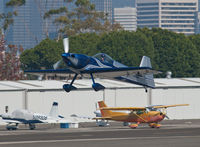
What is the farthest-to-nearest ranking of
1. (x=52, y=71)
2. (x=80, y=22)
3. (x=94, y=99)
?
(x=80, y=22) → (x=94, y=99) → (x=52, y=71)

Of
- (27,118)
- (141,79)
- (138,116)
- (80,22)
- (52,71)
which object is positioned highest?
(80,22)

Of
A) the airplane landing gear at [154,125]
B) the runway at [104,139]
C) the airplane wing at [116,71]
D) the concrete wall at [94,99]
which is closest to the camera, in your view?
the runway at [104,139]

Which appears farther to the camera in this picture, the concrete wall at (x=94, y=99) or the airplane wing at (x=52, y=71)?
the concrete wall at (x=94, y=99)

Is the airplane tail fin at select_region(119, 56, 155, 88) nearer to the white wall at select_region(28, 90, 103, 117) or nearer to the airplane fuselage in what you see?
the airplane fuselage

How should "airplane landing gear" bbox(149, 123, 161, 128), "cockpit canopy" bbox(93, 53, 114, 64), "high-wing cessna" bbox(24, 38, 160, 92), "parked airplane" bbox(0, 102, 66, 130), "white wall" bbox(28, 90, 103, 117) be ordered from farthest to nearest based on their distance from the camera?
"white wall" bbox(28, 90, 103, 117) → "airplane landing gear" bbox(149, 123, 161, 128) → "parked airplane" bbox(0, 102, 66, 130) → "cockpit canopy" bbox(93, 53, 114, 64) → "high-wing cessna" bbox(24, 38, 160, 92)

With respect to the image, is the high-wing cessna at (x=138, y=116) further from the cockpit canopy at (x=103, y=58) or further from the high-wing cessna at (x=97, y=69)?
the cockpit canopy at (x=103, y=58)

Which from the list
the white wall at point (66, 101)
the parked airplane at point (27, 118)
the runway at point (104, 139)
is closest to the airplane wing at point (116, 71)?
the runway at point (104, 139)

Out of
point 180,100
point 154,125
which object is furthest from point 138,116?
point 180,100

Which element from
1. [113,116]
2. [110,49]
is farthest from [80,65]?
[110,49]

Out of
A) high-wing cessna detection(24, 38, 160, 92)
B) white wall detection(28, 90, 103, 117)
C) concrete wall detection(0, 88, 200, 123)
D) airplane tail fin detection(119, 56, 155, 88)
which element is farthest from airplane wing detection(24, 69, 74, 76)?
white wall detection(28, 90, 103, 117)

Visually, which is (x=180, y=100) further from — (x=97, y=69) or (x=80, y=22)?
(x=80, y=22)

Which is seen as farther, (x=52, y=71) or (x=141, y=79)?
(x=141, y=79)

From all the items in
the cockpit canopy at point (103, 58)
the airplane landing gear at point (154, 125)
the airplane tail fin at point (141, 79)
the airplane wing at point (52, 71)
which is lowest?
the airplane landing gear at point (154, 125)

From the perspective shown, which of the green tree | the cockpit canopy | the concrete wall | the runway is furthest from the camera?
the green tree
